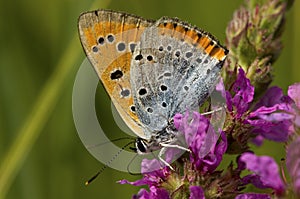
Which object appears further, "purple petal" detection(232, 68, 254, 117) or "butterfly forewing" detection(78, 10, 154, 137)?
"butterfly forewing" detection(78, 10, 154, 137)

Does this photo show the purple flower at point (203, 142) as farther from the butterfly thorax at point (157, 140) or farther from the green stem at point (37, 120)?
the green stem at point (37, 120)

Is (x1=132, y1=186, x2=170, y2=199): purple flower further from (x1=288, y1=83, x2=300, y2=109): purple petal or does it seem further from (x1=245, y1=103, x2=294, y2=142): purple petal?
(x1=288, y1=83, x2=300, y2=109): purple petal

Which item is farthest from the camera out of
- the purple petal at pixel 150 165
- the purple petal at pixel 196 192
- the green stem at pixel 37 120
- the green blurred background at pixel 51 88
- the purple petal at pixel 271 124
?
the green blurred background at pixel 51 88

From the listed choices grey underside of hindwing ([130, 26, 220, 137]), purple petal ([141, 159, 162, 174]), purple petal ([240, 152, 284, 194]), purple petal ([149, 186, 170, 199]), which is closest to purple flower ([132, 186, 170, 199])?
purple petal ([149, 186, 170, 199])

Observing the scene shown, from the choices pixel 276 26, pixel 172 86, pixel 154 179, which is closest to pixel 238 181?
pixel 154 179

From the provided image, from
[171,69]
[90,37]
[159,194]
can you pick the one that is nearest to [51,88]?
[90,37]

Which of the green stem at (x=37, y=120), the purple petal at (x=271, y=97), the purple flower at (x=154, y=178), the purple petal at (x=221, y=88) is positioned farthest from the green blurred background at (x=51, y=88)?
the purple petal at (x=221, y=88)
